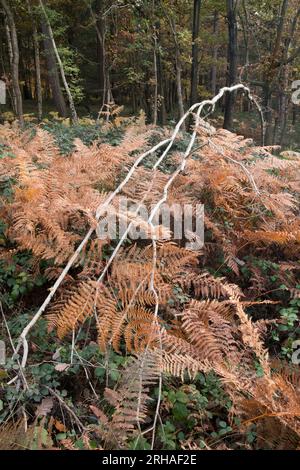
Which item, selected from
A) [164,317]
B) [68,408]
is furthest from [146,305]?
[68,408]

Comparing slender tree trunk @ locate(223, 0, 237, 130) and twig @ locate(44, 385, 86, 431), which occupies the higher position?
slender tree trunk @ locate(223, 0, 237, 130)

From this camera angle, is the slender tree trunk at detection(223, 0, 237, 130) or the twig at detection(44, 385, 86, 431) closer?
the twig at detection(44, 385, 86, 431)

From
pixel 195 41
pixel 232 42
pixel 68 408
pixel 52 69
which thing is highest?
pixel 195 41

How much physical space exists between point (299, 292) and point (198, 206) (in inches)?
45.4

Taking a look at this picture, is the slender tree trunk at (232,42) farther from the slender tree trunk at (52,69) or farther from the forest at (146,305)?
the forest at (146,305)

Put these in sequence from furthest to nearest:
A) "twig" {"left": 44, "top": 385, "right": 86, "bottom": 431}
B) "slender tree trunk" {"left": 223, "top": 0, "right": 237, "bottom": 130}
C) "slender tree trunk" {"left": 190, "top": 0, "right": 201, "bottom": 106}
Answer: "slender tree trunk" {"left": 190, "top": 0, "right": 201, "bottom": 106}, "slender tree trunk" {"left": 223, "top": 0, "right": 237, "bottom": 130}, "twig" {"left": 44, "top": 385, "right": 86, "bottom": 431}

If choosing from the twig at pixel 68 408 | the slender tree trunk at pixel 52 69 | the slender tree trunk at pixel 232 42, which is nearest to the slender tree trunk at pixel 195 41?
the slender tree trunk at pixel 232 42

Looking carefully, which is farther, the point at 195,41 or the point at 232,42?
the point at 195,41

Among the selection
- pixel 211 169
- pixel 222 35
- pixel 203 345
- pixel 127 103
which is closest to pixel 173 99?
pixel 127 103

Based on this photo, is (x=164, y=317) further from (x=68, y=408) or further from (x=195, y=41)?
(x=195, y=41)

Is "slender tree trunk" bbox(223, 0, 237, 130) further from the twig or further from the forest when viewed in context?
the twig

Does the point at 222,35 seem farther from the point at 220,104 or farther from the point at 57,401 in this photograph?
the point at 57,401

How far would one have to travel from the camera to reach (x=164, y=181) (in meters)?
3.52

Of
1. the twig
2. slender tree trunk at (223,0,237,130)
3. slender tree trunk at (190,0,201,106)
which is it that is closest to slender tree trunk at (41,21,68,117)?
slender tree trunk at (190,0,201,106)
